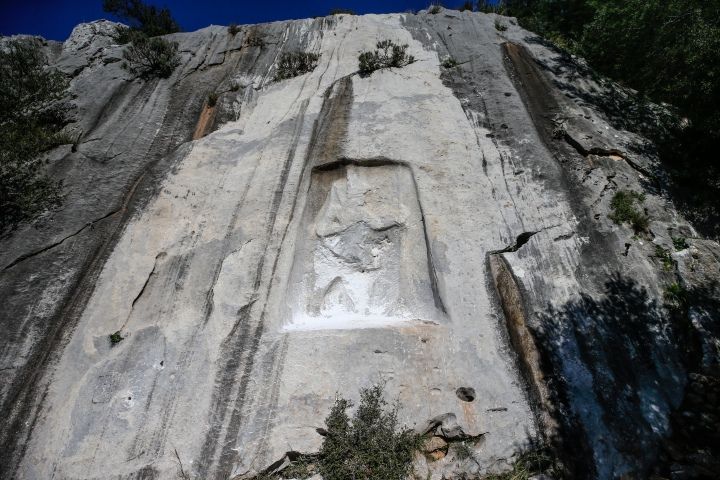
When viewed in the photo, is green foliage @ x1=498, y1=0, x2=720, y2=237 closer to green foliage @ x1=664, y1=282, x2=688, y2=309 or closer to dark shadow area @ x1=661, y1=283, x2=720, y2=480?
green foliage @ x1=664, y1=282, x2=688, y2=309

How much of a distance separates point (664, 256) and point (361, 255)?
16.3 ft

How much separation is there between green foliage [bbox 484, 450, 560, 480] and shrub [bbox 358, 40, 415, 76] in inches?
336

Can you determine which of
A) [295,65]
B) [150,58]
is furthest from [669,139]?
[150,58]

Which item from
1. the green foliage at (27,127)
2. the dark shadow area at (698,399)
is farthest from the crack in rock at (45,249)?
the dark shadow area at (698,399)

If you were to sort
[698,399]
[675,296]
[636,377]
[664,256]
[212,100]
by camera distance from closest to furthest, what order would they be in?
[698,399]
[636,377]
[675,296]
[664,256]
[212,100]

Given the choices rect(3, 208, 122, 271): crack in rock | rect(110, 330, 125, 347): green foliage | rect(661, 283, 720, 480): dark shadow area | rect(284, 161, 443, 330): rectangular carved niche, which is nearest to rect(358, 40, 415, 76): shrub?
rect(284, 161, 443, 330): rectangular carved niche

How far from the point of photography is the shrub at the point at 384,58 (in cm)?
981

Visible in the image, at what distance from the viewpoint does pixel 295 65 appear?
34.7ft

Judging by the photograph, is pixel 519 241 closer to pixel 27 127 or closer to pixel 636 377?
pixel 636 377

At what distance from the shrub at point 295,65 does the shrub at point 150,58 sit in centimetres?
289

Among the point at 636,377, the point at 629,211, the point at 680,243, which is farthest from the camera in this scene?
the point at 629,211

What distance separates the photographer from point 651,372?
5.45m

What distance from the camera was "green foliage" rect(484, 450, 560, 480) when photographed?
5.02 m

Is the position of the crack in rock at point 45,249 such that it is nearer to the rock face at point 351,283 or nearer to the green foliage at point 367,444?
the rock face at point 351,283
